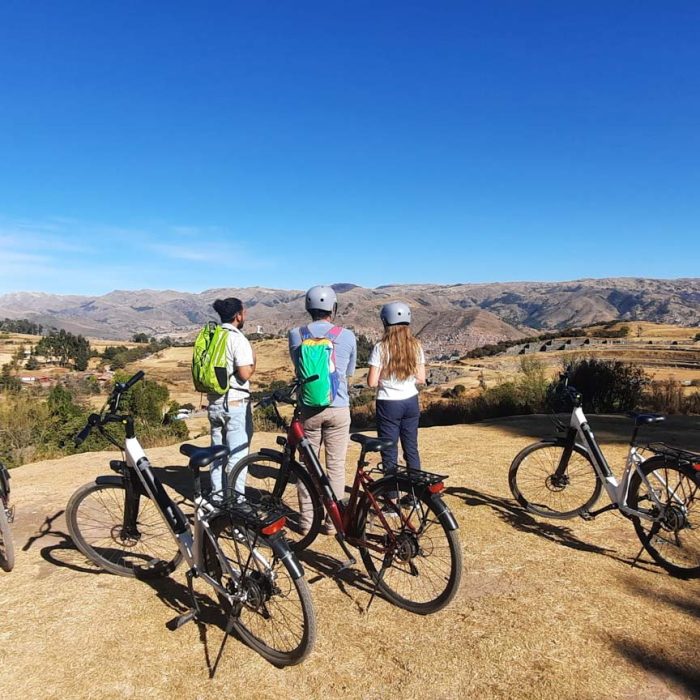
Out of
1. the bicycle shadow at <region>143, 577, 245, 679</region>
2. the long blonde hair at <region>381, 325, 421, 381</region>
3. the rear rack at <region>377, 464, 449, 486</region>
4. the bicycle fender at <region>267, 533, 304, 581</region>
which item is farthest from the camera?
the long blonde hair at <region>381, 325, 421, 381</region>

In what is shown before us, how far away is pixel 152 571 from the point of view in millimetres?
4035

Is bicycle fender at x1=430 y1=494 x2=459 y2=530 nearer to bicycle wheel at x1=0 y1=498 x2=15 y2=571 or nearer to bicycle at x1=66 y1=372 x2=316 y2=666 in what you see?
bicycle at x1=66 y1=372 x2=316 y2=666

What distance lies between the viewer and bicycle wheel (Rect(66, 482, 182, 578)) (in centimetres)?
406

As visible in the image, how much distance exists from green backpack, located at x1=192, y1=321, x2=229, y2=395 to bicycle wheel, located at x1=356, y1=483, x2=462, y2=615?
5.50 ft

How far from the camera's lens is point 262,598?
3062mm

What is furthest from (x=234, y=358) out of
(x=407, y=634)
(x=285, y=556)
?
(x=407, y=634)

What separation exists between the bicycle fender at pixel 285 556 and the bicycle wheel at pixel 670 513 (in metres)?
2.92

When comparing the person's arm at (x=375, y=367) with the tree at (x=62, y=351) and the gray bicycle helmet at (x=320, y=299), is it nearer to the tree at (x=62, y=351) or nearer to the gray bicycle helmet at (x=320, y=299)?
the gray bicycle helmet at (x=320, y=299)

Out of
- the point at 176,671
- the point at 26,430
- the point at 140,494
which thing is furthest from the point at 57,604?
the point at 26,430

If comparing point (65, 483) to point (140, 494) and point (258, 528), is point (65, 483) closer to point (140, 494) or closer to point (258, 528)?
point (140, 494)

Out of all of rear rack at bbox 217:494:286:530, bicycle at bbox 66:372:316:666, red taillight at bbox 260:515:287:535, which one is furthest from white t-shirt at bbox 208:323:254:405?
red taillight at bbox 260:515:287:535

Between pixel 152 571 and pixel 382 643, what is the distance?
1954 millimetres

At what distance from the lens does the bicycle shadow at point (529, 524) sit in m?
4.39

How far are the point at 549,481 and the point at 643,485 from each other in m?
1.24
